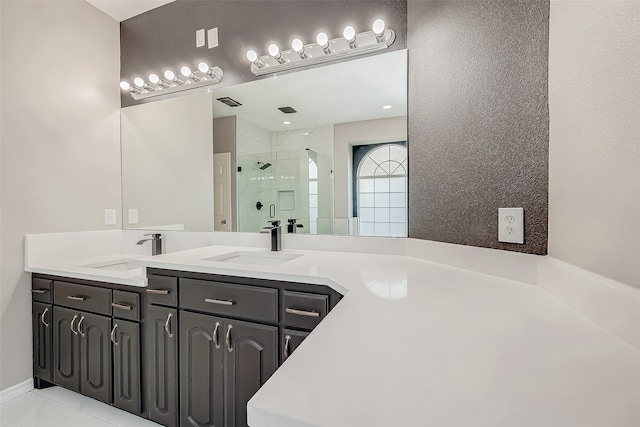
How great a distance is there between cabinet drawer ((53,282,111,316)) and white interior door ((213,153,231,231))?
736 millimetres

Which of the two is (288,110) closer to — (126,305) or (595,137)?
(126,305)

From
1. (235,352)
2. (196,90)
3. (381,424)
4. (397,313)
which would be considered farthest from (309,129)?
(381,424)

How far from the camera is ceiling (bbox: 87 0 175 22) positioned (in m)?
2.23

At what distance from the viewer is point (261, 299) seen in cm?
129

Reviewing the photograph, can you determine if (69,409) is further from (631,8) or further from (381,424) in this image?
(631,8)

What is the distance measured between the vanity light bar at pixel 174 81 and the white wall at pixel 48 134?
0.86 feet

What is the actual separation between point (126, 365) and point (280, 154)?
1.45 m

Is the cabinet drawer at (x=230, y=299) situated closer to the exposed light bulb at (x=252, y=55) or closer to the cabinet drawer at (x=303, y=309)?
the cabinet drawer at (x=303, y=309)

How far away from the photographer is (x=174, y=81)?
220cm

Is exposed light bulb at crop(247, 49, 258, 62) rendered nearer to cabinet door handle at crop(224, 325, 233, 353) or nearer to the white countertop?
cabinet door handle at crop(224, 325, 233, 353)

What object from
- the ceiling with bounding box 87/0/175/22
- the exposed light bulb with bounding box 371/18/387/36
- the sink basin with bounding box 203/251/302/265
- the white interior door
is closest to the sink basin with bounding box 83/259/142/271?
the white interior door

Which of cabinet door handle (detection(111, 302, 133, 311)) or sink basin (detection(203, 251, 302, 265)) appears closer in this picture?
cabinet door handle (detection(111, 302, 133, 311))

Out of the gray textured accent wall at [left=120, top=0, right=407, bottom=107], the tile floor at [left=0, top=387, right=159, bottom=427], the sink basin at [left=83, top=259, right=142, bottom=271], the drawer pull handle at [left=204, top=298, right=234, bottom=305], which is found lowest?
the tile floor at [left=0, top=387, right=159, bottom=427]

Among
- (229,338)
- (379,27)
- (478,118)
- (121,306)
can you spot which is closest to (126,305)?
(121,306)
